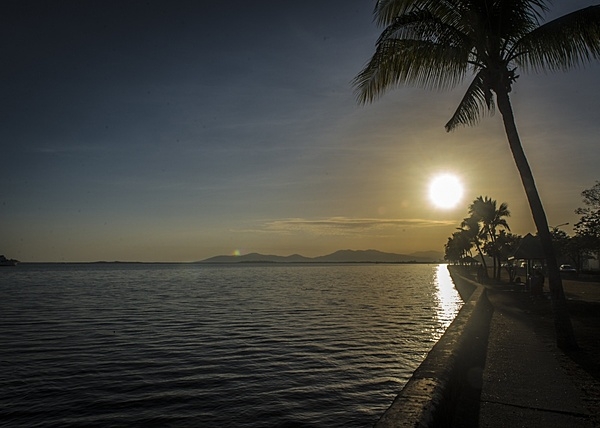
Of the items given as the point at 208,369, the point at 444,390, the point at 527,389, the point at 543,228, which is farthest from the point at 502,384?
the point at 208,369

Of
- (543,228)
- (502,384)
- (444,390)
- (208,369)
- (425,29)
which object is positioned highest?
(425,29)

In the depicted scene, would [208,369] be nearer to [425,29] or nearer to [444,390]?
[444,390]

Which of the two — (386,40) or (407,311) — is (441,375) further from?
(407,311)

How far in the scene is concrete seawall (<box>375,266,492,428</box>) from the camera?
5.30 metres

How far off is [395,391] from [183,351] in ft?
23.9

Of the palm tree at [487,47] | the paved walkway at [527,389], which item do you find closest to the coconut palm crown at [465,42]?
the palm tree at [487,47]

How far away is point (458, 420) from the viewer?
20.3 feet

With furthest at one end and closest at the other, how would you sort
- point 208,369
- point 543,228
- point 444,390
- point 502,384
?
point 208,369
point 543,228
point 502,384
point 444,390

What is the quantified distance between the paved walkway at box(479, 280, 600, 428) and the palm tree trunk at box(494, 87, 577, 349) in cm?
48

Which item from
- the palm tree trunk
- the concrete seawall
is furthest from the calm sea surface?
the palm tree trunk

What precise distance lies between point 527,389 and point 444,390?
1.81m

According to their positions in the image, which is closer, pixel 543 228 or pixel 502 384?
pixel 502 384

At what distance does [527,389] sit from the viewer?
729 centimetres

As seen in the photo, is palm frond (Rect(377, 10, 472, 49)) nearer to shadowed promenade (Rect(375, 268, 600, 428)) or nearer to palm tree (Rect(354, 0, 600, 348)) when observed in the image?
palm tree (Rect(354, 0, 600, 348))
